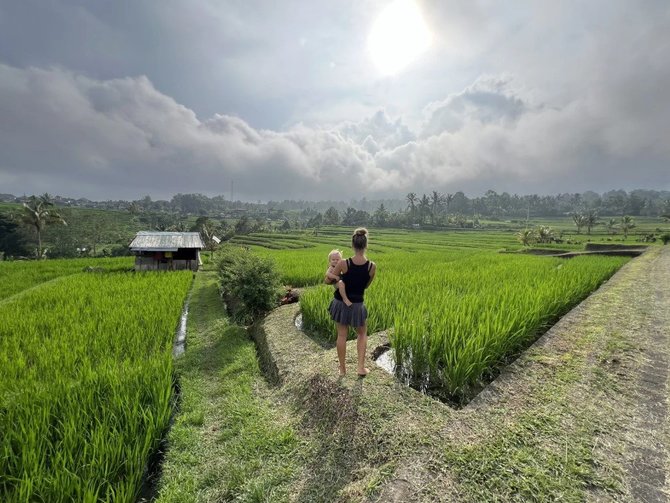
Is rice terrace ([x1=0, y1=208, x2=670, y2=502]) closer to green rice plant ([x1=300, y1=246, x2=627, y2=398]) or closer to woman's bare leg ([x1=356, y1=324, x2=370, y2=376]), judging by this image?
green rice plant ([x1=300, y1=246, x2=627, y2=398])

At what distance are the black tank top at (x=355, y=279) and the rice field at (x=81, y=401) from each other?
2542mm

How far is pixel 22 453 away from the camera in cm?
278

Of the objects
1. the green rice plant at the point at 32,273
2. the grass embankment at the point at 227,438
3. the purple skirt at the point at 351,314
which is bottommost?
the green rice plant at the point at 32,273

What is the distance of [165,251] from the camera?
18.9 metres

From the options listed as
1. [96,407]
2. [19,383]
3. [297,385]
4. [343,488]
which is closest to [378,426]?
[343,488]

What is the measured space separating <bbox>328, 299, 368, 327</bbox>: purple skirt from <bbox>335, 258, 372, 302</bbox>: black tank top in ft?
0.30

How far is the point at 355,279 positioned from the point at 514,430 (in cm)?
204

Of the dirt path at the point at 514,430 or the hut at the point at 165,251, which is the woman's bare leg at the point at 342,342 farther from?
the hut at the point at 165,251

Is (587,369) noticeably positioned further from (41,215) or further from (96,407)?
(41,215)

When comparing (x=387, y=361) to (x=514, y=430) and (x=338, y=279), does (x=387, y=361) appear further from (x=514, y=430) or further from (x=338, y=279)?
(x=514, y=430)

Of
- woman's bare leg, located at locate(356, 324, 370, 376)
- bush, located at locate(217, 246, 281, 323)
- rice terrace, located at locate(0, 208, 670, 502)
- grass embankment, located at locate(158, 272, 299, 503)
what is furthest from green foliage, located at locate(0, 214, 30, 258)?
woman's bare leg, located at locate(356, 324, 370, 376)

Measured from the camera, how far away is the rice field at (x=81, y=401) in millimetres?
2621

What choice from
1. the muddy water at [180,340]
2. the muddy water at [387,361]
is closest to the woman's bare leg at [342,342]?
the muddy water at [387,361]

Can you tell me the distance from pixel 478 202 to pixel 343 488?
13901cm
